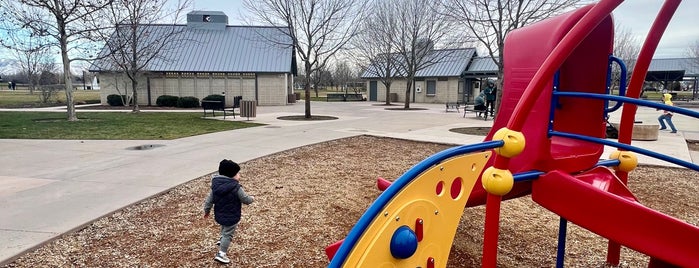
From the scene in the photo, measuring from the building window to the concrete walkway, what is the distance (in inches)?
947

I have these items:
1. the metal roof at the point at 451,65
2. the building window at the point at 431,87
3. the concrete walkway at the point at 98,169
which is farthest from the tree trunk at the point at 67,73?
the building window at the point at 431,87

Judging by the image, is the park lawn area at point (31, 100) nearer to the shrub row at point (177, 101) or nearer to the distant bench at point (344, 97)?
the shrub row at point (177, 101)

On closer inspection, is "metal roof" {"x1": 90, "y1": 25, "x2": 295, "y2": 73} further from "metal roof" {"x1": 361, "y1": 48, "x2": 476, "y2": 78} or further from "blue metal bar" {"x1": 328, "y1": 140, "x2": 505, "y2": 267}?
"blue metal bar" {"x1": 328, "y1": 140, "x2": 505, "y2": 267}

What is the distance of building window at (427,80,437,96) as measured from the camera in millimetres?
36562

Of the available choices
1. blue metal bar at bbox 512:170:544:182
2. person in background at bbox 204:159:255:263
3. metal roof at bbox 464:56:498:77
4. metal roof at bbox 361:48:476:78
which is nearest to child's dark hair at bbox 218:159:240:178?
person in background at bbox 204:159:255:263

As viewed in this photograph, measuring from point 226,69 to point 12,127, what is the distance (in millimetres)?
17014

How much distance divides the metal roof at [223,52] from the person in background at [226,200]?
85.6 feet

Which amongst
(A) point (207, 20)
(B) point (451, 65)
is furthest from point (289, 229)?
(B) point (451, 65)

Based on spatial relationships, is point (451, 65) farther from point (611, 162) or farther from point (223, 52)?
point (611, 162)

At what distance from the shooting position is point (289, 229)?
4406 millimetres

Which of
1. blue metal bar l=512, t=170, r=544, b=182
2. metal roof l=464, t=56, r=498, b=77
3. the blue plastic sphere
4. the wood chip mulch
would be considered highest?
metal roof l=464, t=56, r=498, b=77

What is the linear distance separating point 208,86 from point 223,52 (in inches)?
120

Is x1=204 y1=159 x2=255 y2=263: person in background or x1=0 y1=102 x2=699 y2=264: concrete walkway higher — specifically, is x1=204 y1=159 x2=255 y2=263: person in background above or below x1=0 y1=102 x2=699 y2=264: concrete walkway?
above

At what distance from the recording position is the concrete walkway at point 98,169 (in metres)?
4.40
